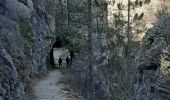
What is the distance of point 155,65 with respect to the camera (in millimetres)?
9516

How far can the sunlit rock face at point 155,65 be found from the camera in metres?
8.89

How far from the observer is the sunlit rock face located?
8891mm

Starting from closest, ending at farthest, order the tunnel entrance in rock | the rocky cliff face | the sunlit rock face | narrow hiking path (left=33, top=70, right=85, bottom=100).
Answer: the sunlit rock face, the rocky cliff face, narrow hiking path (left=33, top=70, right=85, bottom=100), the tunnel entrance in rock

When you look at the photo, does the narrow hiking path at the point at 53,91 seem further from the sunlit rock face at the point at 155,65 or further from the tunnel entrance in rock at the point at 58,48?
the sunlit rock face at the point at 155,65

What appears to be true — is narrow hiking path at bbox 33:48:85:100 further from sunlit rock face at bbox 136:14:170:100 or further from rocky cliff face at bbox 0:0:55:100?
sunlit rock face at bbox 136:14:170:100

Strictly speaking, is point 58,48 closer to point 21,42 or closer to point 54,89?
point 54,89

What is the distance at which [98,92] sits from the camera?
81.8ft

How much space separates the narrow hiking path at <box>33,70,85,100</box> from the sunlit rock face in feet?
31.6

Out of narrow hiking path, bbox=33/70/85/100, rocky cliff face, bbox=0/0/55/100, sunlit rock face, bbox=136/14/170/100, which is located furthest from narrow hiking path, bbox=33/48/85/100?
sunlit rock face, bbox=136/14/170/100

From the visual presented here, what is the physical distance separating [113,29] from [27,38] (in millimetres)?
8153

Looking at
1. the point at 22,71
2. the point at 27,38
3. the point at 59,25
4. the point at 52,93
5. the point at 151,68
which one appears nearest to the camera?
the point at 151,68

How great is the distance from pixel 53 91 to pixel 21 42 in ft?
9.68

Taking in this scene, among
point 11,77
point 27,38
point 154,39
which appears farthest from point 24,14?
point 154,39

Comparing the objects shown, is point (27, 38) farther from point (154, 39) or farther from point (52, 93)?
point (154, 39)
